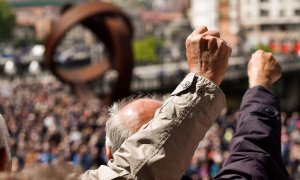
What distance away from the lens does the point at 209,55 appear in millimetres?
1920

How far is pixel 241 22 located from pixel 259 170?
8120cm

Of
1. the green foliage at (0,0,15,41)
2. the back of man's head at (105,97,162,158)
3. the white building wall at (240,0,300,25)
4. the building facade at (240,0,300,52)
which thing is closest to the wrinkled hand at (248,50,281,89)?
the back of man's head at (105,97,162,158)

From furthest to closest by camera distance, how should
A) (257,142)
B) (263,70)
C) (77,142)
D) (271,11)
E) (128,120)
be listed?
1. (271,11)
2. (77,142)
3. (263,70)
4. (257,142)
5. (128,120)

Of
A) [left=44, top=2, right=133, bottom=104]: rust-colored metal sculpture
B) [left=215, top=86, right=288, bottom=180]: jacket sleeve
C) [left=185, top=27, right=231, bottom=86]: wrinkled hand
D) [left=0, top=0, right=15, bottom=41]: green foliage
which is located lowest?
[left=0, top=0, right=15, bottom=41]: green foliage

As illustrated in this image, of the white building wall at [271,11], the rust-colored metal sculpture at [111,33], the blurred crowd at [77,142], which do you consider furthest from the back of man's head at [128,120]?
the white building wall at [271,11]

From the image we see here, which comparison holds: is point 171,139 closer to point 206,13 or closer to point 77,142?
point 77,142

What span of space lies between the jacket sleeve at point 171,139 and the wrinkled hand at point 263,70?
835mm

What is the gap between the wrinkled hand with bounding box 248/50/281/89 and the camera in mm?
2629

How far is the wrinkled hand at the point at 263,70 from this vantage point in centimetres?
263

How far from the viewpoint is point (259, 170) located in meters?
2.12

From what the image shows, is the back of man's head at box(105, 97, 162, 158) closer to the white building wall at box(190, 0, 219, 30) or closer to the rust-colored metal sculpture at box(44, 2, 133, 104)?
the rust-colored metal sculpture at box(44, 2, 133, 104)

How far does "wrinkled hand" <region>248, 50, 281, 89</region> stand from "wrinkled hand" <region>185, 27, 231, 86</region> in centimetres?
73

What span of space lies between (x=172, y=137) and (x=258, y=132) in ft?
2.16

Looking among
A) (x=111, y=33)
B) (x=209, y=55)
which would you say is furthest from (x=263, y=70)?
(x=111, y=33)
